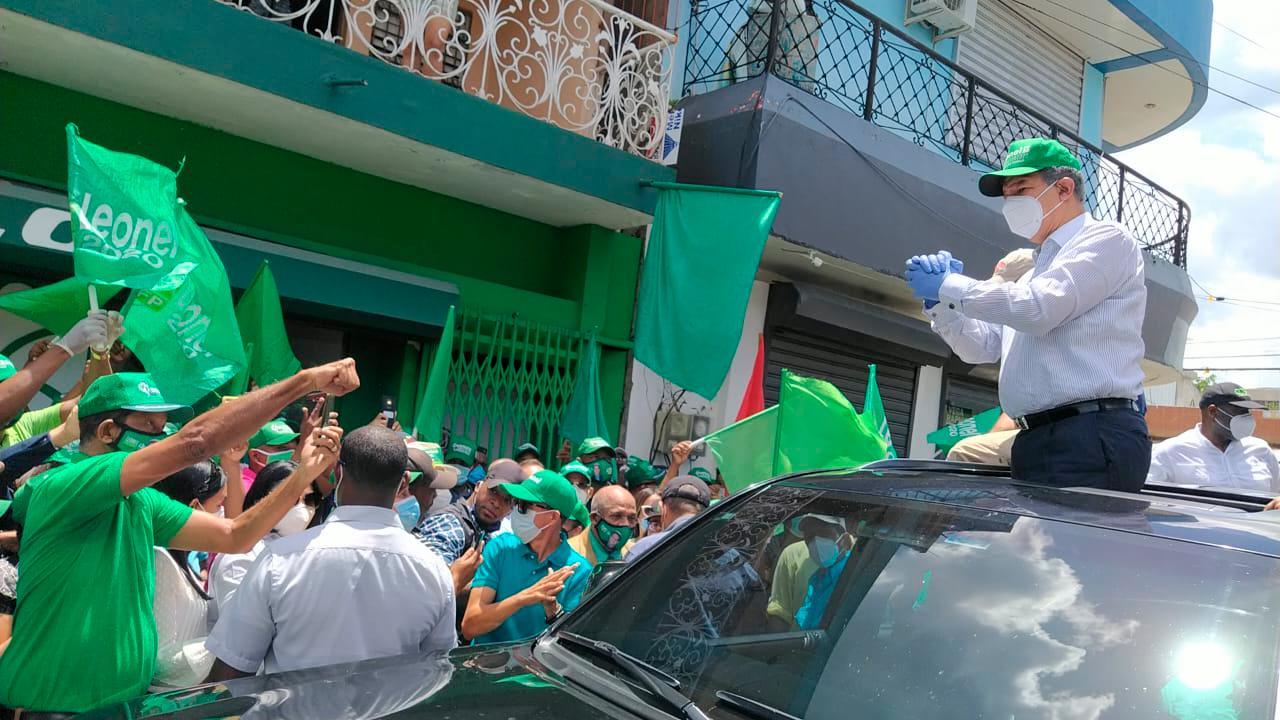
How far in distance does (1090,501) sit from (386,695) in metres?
1.72

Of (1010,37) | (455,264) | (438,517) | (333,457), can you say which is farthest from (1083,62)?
(333,457)

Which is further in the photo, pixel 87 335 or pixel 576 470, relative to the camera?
pixel 576 470

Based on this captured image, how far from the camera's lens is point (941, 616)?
2.09 m

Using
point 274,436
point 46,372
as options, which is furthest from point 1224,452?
point 46,372

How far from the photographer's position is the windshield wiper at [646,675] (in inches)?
80.7

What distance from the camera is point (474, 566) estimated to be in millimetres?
4027

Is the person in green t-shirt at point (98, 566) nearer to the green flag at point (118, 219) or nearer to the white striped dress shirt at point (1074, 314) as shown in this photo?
the white striped dress shirt at point (1074, 314)

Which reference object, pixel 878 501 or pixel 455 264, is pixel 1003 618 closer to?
pixel 878 501

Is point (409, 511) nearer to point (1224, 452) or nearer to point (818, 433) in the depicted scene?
point (818, 433)

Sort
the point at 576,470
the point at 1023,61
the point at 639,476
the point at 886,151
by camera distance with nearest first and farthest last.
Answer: the point at 576,470 < the point at 639,476 < the point at 886,151 < the point at 1023,61

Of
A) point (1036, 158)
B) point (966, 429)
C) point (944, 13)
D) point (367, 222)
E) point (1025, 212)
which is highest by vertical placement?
point (944, 13)

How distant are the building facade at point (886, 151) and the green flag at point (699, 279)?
19.3 inches

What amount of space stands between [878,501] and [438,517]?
8.15 feet

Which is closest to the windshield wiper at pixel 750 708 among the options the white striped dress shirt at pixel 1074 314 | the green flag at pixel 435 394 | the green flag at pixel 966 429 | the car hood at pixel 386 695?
the car hood at pixel 386 695
